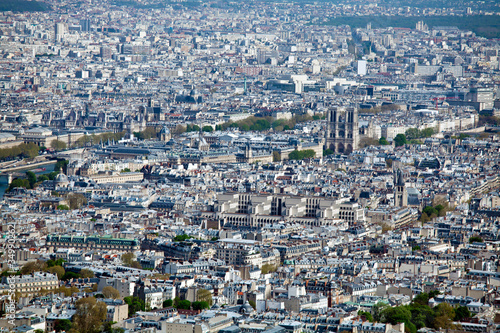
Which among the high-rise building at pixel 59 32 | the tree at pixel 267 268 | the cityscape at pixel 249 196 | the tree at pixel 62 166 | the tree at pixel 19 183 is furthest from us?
the high-rise building at pixel 59 32

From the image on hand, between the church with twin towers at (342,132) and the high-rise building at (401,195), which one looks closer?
the high-rise building at (401,195)

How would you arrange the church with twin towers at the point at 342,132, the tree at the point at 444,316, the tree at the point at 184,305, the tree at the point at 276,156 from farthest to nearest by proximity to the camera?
the church with twin towers at the point at 342,132 < the tree at the point at 276,156 < the tree at the point at 184,305 < the tree at the point at 444,316

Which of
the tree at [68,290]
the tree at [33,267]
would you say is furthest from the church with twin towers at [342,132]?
the tree at [68,290]

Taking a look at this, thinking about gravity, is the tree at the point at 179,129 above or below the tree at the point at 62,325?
below

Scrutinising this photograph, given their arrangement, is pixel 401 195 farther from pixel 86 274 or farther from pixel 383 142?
pixel 383 142

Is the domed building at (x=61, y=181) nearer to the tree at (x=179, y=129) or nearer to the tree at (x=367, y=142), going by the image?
the tree at (x=367, y=142)

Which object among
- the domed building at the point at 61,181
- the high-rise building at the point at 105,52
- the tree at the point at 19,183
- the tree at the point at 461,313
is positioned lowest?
the high-rise building at the point at 105,52

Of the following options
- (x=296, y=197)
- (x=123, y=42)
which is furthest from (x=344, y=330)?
(x=123, y=42)

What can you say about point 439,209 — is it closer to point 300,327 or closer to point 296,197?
point 296,197
